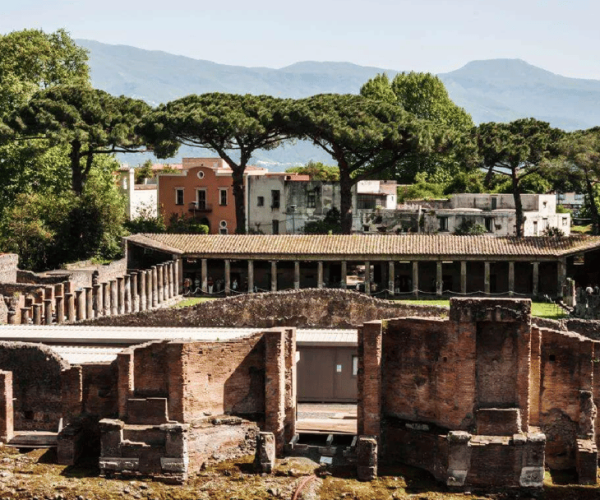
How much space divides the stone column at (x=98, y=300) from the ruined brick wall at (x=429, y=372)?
2315cm

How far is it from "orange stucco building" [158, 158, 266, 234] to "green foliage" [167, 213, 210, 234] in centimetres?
205

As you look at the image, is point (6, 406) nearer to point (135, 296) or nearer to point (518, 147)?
point (135, 296)

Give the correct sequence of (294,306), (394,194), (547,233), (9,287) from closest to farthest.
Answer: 1. (294,306)
2. (9,287)
3. (547,233)
4. (394,194)

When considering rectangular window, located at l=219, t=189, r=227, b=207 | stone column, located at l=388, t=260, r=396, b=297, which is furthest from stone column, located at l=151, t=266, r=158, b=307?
rectangular window, located at l=219, t=189, r=227, b=207

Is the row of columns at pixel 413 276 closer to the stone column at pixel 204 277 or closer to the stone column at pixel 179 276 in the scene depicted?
the stone column at pixel 204 277

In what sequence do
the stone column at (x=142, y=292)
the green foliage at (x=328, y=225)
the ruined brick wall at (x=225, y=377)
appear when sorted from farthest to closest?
1. the green foliage at (x=328, y=225)
2. the stone column at (x=142, y=292)
3. the ruined brick wall at (x=225, y=377)

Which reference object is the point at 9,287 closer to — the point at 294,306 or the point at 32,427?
the point at 294,306

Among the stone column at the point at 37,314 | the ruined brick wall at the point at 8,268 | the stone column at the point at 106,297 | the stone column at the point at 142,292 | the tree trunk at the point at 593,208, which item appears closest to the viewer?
the stone column at the point at 37,314

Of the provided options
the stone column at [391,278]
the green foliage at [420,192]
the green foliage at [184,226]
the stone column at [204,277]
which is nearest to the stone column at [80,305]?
the stone column at [204,277]

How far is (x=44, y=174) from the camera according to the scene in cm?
7888

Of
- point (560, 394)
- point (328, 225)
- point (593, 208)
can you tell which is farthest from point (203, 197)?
point (560, 394)

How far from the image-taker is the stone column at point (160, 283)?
208 feet

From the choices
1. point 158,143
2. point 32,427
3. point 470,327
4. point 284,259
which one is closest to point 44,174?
point 158,143

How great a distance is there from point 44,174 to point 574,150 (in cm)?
3363
